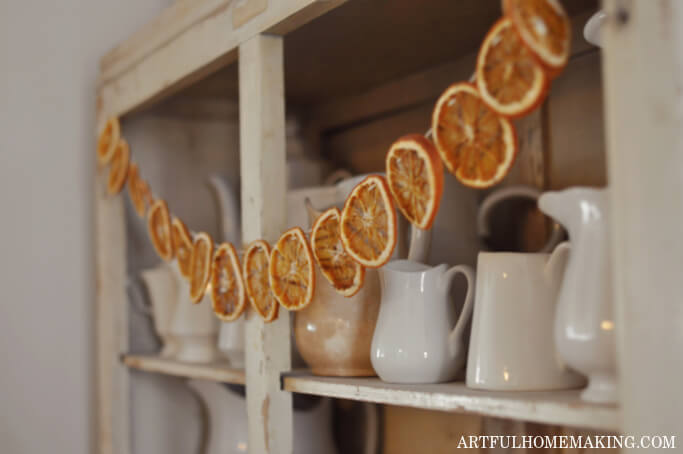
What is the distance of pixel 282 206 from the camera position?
101 centimetres

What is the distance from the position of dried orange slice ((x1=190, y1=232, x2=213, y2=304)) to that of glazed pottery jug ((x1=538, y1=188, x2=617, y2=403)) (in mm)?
579

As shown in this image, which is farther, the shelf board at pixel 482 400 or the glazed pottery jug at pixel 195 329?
the glazed pottery jug at pixel 195 329

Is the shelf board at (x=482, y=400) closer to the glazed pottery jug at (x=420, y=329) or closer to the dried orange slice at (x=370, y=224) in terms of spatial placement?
the glazed pottery jug at (x=420, y=329)

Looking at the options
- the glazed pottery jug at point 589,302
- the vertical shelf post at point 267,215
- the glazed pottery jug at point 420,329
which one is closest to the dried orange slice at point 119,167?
the vertical shelf post at point 267,215

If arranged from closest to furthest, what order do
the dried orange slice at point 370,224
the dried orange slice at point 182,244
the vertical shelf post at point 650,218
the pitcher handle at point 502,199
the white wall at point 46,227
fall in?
the vertical shelf post at point 650,218 → the dried orange slice at point 370,224 → the pitcher handle at point 502,199 → the dried orange slice at point 182,244 → the white wall at point 46,227

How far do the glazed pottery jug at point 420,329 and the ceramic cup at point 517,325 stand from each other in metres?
0.06

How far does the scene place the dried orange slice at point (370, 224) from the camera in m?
0.83

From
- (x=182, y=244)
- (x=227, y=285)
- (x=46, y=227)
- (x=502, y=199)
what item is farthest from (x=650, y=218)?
(x=46, y=227)

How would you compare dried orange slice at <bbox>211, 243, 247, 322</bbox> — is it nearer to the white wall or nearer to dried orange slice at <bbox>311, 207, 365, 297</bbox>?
dried orange slice at <bbox>311, 207, 365, 297</bbox>

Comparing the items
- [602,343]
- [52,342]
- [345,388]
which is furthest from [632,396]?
[52,342]

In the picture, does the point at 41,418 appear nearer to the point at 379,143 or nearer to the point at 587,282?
the point at 379,143

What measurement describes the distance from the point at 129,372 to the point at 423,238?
2.39ft

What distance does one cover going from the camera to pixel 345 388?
880 mm

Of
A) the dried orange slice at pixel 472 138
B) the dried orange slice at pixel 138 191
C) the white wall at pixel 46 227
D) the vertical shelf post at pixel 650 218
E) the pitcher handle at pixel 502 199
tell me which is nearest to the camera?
the vertical shelf post at pixel 650 218
